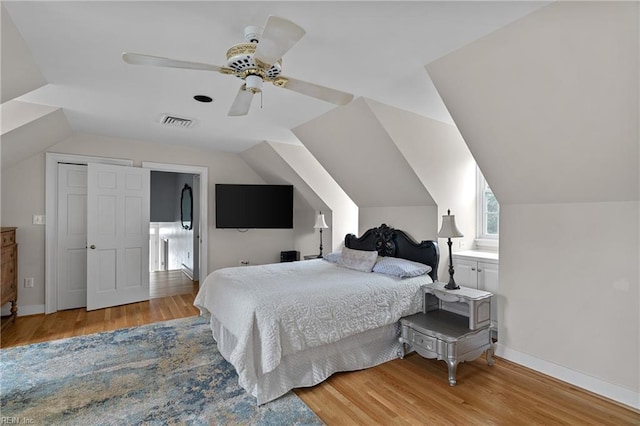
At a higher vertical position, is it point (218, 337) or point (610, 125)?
point (610, 125)

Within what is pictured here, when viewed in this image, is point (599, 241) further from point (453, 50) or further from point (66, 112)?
point (66, 112)

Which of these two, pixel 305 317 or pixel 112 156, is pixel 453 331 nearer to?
Result: pixel 305 317

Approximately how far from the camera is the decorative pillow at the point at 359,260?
11.9ft

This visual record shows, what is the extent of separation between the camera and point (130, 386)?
8.25 ft

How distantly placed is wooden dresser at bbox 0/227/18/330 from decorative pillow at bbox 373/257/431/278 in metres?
3.98

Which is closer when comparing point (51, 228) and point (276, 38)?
point (276, 38)

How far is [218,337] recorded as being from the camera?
3.21m

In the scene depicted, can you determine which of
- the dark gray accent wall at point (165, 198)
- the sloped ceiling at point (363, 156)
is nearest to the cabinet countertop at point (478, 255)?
the sloped ceiling at point (363, 156)

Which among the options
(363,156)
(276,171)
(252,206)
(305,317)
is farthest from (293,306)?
(276,171)

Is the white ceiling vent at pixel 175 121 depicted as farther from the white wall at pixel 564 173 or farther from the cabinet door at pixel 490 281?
the cabinet door at pixel 490 281

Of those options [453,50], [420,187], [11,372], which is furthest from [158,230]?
[453,50]

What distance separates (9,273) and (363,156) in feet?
13.9

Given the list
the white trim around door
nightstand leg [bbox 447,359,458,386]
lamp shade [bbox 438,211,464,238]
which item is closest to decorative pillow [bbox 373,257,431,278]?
lamp shade [bbox 438,211,464,238]

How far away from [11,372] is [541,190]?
4.62 meters
